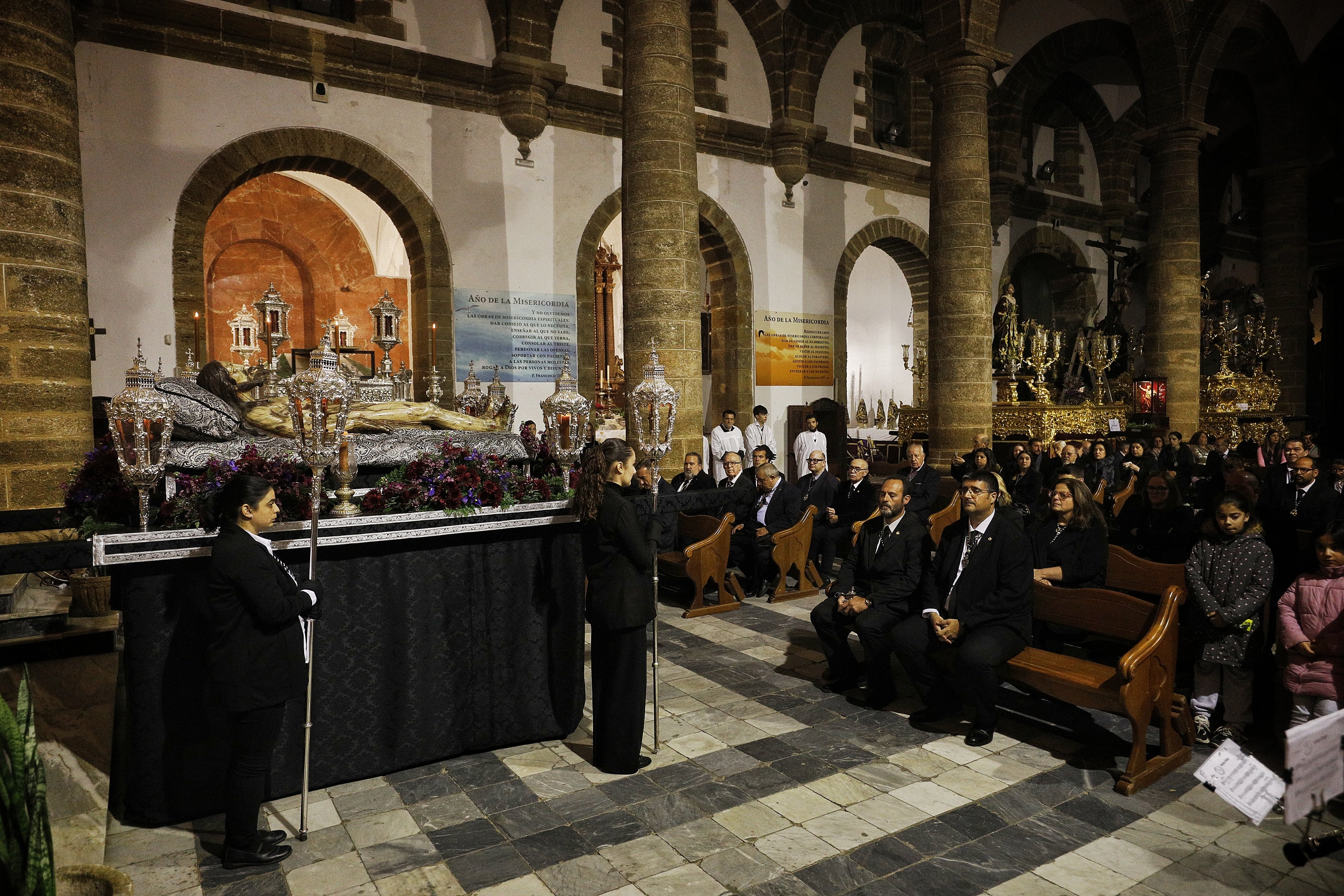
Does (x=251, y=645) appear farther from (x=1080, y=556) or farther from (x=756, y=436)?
(x=756, y=436)

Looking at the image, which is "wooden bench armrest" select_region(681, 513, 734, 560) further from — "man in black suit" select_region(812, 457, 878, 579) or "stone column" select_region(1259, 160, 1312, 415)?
"stone column" select_region(1259, 160, 1312, 415)

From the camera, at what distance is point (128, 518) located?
13.6ft

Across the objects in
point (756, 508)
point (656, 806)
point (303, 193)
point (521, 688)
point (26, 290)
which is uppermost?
point (303, 193)

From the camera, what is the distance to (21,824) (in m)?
1.84

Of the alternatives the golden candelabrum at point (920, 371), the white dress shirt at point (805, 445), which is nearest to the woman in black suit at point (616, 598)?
the white dress shirt at point (805, 445)

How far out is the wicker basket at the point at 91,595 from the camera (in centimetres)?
515

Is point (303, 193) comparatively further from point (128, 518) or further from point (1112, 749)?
point (1112, 749)

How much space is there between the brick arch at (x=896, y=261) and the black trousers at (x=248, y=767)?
13477mm

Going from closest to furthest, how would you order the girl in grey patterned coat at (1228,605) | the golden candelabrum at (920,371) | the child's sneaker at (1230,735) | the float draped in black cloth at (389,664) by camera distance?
the float draped in black cloth at (389,664)
the girl in grey patterned coat at (1228,605)
the child's sneaker at (1230,735)
the golden candelabrum at (920,371)

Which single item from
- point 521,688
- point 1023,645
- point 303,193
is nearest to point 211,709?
point 521,688

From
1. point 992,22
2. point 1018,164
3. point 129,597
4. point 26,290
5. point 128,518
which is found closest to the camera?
point 129,597

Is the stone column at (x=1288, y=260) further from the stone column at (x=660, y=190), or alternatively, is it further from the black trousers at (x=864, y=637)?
the black trousers at (x=864, y=637)

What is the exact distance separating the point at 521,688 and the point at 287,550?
1461 mm

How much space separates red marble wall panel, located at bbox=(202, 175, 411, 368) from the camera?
586 inches
